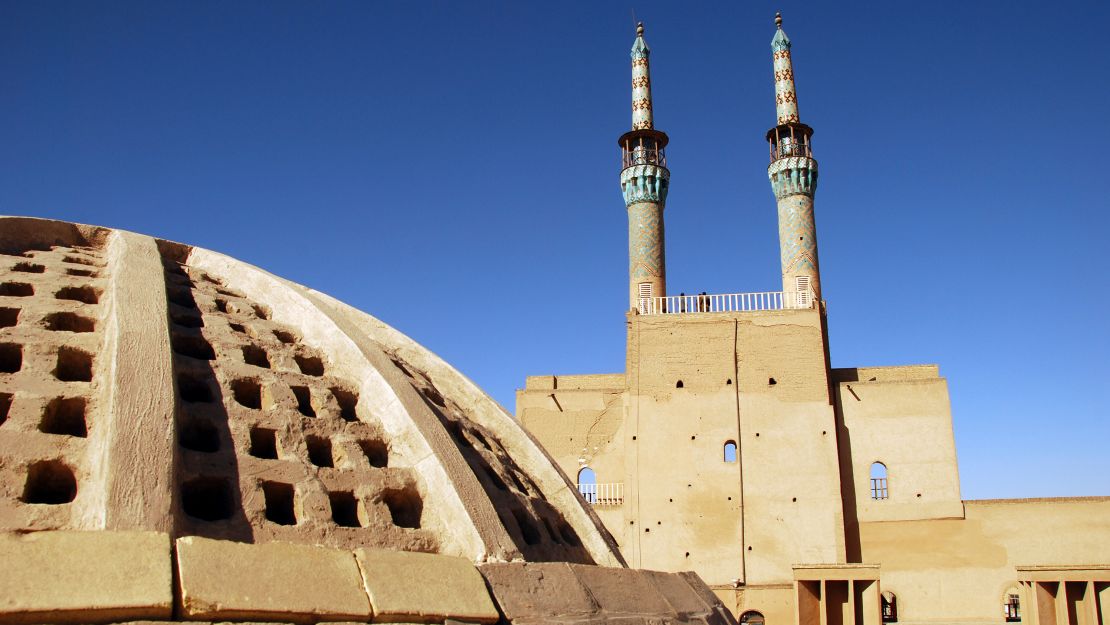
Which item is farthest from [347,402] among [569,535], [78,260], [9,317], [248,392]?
[78,260]

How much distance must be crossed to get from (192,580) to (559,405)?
1628 cm

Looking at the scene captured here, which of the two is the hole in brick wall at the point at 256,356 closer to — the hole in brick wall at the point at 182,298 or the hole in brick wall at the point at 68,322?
the hole in brick wall at the point at 182,298

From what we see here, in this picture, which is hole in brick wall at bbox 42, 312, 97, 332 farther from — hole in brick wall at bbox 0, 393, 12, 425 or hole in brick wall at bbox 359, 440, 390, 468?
hole in brick wall at bbox 359, 440, 390, 468

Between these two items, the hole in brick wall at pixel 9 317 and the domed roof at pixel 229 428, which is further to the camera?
the hole in brick wall at pixel 9 317

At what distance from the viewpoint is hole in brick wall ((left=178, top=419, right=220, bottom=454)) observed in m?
5.14

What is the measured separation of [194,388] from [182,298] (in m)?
1.55

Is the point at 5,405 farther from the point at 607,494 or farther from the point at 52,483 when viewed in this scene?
the point at 607,494

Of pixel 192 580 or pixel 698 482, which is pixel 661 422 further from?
pixel 192 580

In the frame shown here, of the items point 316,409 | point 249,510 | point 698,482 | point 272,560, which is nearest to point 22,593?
point 272,560

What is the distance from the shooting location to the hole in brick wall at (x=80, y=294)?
20.8 ft

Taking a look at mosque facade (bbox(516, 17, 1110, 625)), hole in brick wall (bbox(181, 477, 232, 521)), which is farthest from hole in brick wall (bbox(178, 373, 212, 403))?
mosque facade (bbox(516, 17, 1110, 625))

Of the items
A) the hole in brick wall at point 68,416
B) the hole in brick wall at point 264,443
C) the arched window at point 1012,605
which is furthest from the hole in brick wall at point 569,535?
the arched window at point 1012,605

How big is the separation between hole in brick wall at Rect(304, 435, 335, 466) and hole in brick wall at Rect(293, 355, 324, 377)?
3.19ft

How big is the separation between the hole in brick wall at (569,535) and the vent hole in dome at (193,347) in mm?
2575
